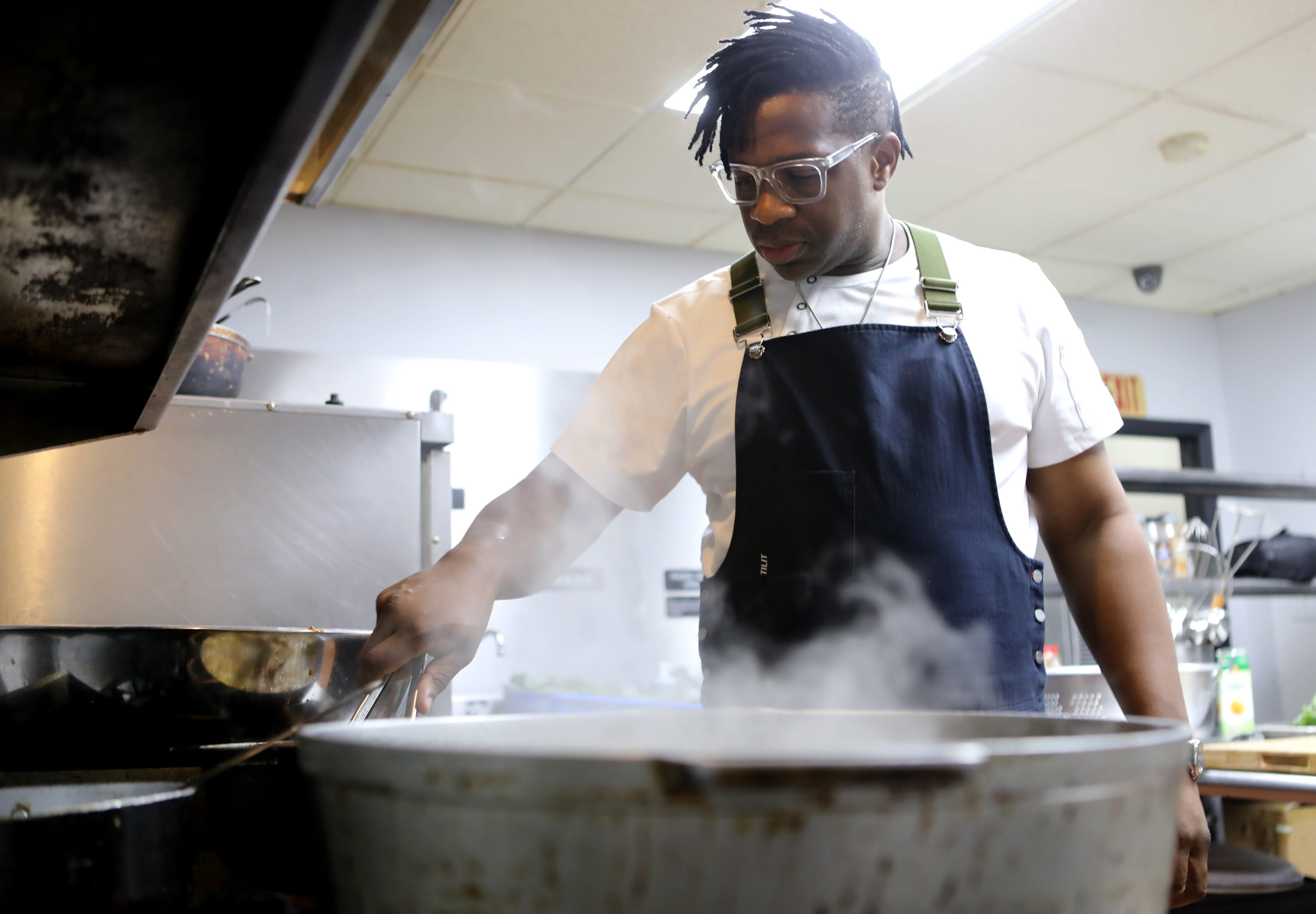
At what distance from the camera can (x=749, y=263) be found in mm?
1372

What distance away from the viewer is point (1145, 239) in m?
4.62

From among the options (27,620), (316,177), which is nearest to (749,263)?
(316,177)

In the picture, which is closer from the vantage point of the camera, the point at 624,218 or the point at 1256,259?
the point at 624,218

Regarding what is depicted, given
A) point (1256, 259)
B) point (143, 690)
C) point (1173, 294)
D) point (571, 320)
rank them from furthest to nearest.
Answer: point (1173, 294) → point (1256, 259) → point (571, 320) → point (143, 690)

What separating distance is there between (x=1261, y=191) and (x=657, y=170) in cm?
238

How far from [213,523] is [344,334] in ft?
6.88

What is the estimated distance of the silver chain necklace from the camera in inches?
52.0

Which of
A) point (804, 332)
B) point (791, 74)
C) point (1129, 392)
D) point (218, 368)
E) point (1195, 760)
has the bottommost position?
point (1195, 760)

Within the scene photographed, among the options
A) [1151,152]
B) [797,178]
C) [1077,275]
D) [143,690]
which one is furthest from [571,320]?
[143,690]

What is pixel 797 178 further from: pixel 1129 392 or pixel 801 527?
pixel 1129 392

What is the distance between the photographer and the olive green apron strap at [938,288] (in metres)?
1.28

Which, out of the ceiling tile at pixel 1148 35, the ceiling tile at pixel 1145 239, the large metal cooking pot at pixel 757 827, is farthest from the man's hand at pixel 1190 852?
the ceiling tile at pixel 1145 239

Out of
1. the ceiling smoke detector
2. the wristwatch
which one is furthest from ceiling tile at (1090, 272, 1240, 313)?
the wristwatch

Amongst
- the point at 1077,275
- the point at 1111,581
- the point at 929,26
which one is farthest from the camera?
the point at 1077,275
